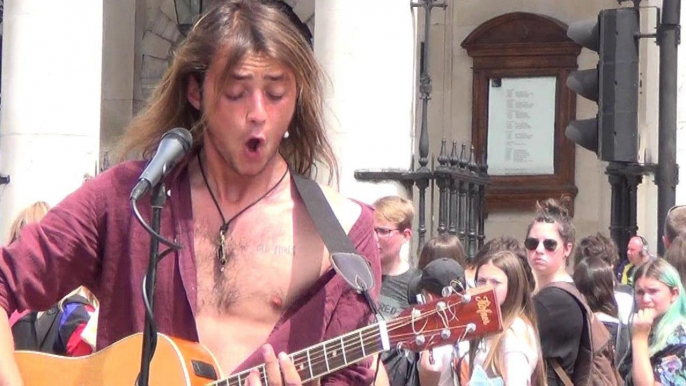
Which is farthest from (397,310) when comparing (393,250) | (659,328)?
(659,328)

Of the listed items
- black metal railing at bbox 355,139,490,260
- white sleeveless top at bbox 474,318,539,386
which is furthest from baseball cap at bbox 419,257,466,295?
black metal railing at bbox 355,139,490,260

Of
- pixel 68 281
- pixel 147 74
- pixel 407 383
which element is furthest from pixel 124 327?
pixel 147 74

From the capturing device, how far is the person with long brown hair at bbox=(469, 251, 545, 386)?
659cm

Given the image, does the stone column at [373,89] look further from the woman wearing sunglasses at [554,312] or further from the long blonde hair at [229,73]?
the long blonde hair at [229,73]

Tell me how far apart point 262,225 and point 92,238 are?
1.39 feet

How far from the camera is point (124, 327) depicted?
4137 mm

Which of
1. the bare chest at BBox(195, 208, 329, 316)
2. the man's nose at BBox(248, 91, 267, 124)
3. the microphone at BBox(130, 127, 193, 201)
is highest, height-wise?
the man's nose at BBox(248, 91, 267, 124)

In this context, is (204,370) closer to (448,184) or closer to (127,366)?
(127,366)

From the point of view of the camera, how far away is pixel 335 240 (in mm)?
4012

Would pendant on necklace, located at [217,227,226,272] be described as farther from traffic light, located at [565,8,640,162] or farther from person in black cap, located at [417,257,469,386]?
traffic light, located at [565,8,640,162]

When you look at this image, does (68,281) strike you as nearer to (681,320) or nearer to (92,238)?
(92,238)

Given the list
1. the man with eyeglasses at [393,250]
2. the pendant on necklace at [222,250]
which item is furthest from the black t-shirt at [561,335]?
the pendant on necklace at [222,250]

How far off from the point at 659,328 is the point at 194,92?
13.6 feet

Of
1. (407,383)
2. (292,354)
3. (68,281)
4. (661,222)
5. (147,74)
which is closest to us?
(292,354)
